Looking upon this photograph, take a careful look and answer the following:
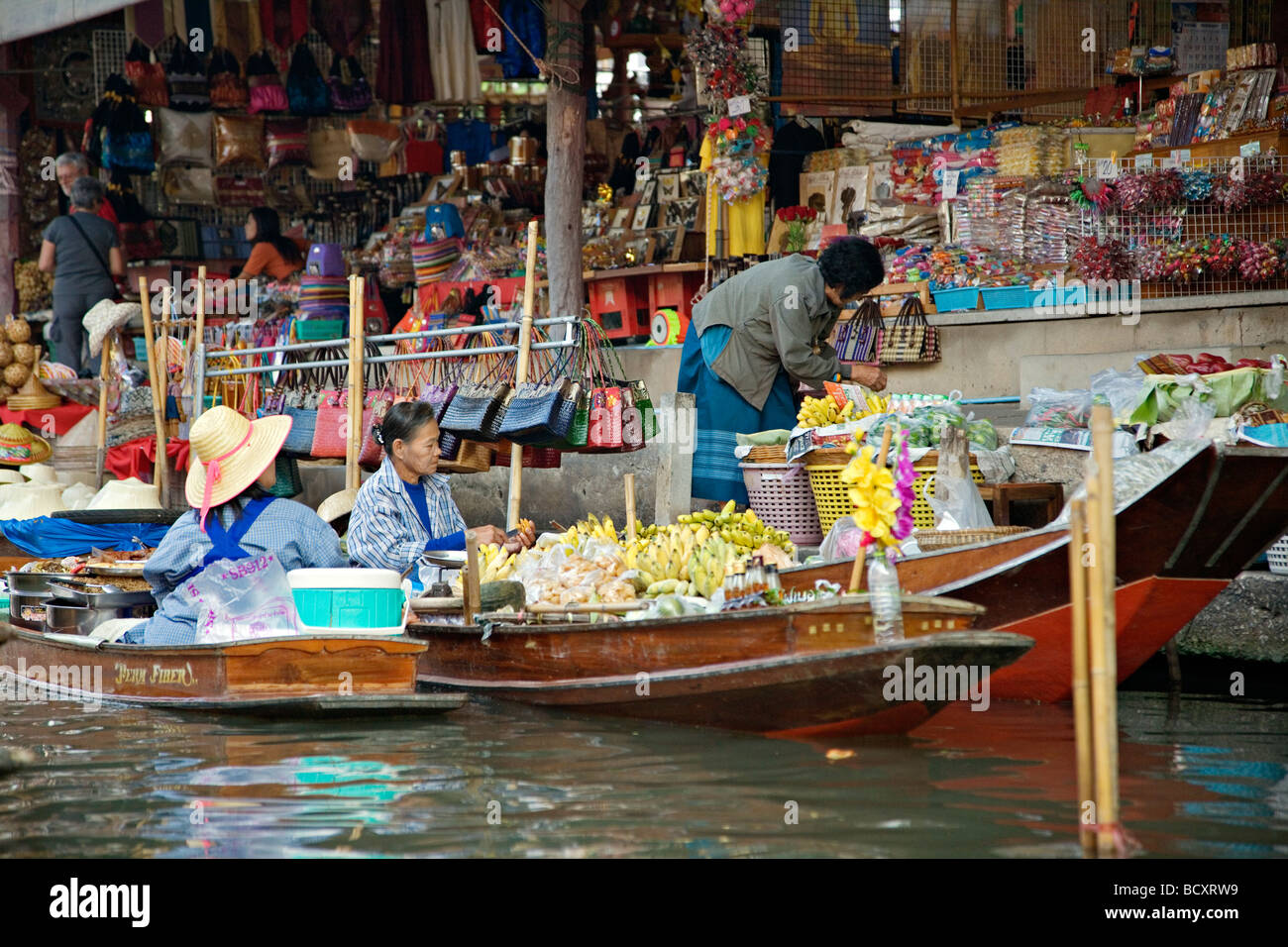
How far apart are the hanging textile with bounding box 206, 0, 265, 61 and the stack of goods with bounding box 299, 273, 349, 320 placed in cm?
400

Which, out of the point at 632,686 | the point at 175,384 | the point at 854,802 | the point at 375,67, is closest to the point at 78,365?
the point at 175,384

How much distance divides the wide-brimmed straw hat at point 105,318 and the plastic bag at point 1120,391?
761cm

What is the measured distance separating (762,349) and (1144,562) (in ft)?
8.58

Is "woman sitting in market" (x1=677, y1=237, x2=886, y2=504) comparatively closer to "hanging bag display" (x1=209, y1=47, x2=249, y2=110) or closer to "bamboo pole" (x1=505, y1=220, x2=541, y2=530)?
"bamboo pole" (x1=505, y1=220, x2=541, y2=530)

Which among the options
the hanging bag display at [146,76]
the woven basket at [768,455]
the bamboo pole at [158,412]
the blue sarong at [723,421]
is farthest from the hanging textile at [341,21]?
the woven basket at [768,455]

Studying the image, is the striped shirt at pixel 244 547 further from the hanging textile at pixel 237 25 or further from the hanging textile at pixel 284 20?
the hanging textile at pixel 237 25

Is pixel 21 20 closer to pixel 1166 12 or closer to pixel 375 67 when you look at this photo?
pixel 375 67

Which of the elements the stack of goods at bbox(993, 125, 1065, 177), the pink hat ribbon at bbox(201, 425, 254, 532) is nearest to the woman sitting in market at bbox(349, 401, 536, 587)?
the pink hat ribbon at bbox(201, 425, 254, 532)

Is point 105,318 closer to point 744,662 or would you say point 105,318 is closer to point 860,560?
point 744,662

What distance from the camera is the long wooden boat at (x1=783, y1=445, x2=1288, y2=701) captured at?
17.0 ft

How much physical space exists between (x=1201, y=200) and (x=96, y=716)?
6549mm

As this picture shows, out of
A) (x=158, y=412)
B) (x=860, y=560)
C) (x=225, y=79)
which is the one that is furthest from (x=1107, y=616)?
(x=225, y=79)

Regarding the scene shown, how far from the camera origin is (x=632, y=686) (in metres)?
5.49
